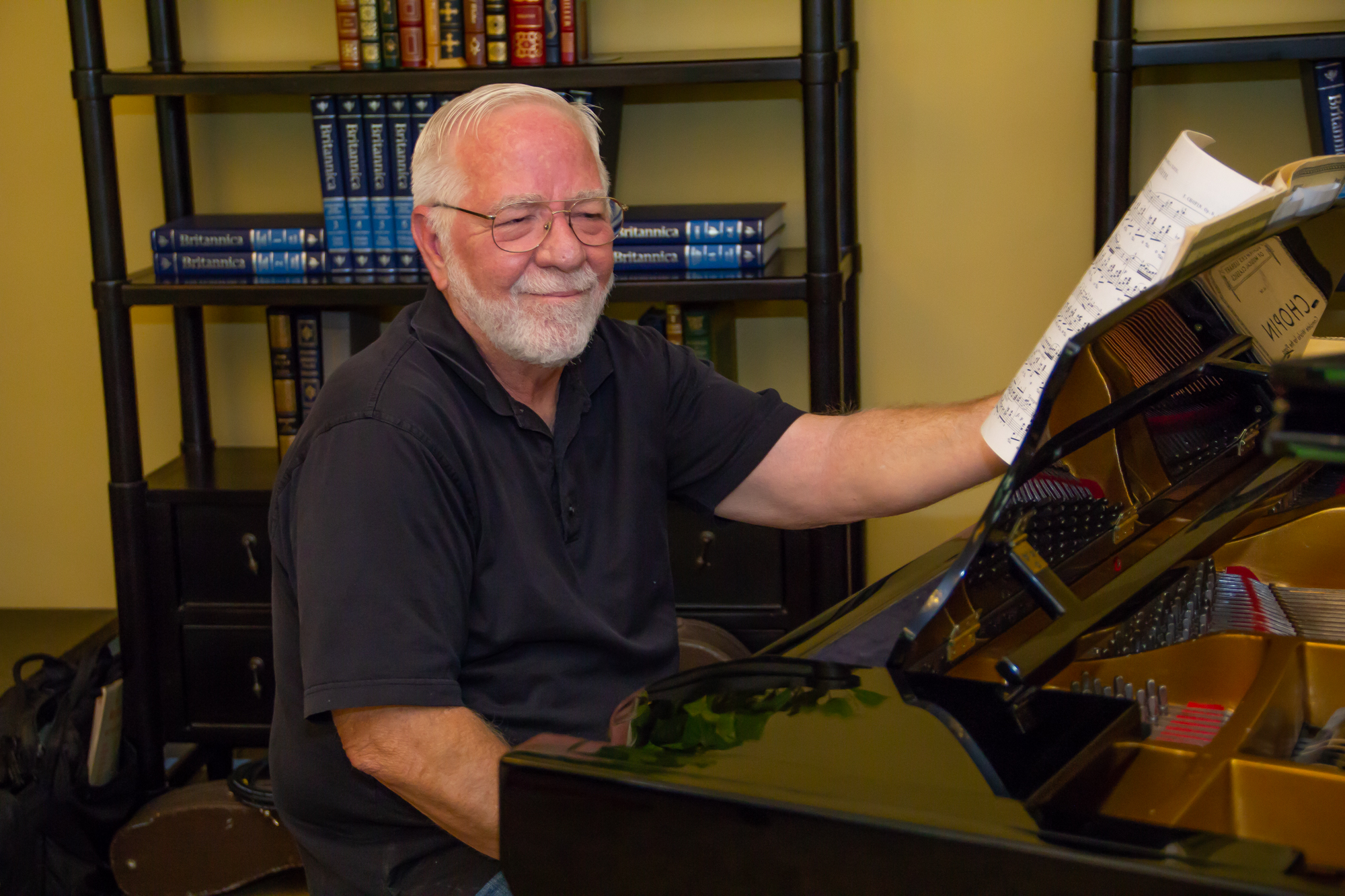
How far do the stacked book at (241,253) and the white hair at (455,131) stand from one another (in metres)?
0.84

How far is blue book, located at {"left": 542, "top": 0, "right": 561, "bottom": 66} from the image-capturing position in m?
2.15

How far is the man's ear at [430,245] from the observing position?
4.83 ft

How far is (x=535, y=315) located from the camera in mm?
1391

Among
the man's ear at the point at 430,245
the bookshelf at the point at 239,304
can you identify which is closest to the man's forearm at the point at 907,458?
the man's ear at the point at 430,245

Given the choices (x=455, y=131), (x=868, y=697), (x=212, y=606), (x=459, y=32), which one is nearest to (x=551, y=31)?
(x=459, y=32)

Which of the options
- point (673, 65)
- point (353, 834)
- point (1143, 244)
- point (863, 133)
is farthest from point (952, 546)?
point (863, 133)

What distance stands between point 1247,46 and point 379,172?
1396mm

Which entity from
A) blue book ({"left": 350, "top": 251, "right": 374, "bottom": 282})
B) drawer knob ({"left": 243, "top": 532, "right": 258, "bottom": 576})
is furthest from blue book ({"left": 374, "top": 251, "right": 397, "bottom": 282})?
drawer knob ({"left": 243, "top": 532, "right": 258, "bottom": 576})

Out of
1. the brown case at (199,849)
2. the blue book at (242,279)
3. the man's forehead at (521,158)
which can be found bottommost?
the brown case at (199,849)

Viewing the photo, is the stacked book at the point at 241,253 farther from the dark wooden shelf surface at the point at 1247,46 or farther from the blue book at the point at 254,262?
the dark wooden shelf surface at the point at 1247,46

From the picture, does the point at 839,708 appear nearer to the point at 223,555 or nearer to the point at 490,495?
the point at 490,495

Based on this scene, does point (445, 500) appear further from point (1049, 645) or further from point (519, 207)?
point (1049, 645)

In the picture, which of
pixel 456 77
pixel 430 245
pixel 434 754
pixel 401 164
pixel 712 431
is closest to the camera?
pixel 434 754

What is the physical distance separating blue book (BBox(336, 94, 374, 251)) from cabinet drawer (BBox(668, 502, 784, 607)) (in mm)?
703
